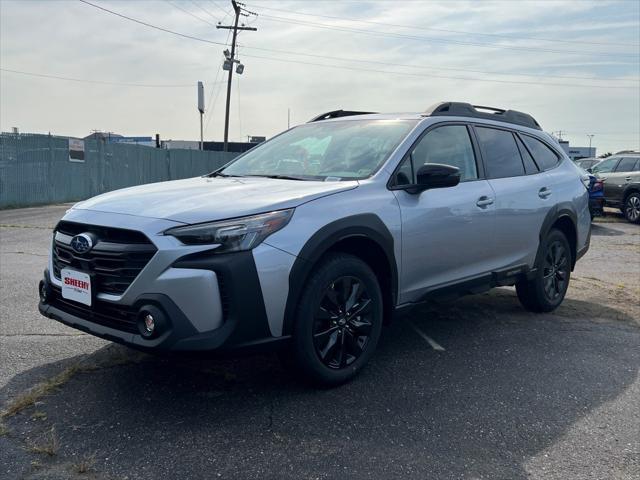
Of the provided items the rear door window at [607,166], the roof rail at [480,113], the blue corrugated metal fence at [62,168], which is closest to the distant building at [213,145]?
the blue corrugated metal fence at [62,168]

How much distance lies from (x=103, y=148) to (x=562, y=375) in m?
19.7

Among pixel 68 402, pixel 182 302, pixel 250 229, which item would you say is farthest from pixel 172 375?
pixel 250 229

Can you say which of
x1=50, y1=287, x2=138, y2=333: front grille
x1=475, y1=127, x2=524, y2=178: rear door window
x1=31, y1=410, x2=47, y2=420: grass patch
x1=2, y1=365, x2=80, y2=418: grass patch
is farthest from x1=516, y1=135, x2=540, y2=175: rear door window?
x1=31, y1=410, x2=47, y2=420: grass patch

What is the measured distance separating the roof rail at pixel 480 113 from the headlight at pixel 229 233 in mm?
2061

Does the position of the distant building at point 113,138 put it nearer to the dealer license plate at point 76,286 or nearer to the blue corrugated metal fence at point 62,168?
the blue corrugated metal fence at point 62,168

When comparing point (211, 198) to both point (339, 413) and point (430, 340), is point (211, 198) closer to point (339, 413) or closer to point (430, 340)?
point (339, 413)

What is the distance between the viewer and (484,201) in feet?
15.7

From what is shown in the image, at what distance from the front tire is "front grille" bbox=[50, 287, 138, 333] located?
0.90 m

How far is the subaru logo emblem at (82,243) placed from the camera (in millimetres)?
3377

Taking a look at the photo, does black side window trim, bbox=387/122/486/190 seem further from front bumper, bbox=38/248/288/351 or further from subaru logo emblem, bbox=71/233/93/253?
subaru logo emblem, bbox=71/233/93/253

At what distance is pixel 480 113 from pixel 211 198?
110 inches

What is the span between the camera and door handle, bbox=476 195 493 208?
4734 millimetres

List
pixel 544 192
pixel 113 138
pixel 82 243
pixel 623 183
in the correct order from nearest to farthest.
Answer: pixel 82 243
pixel 544 192
pixel 623 183
pixel 113 138

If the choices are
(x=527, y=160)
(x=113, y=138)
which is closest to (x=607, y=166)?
(x=527, y=160)
